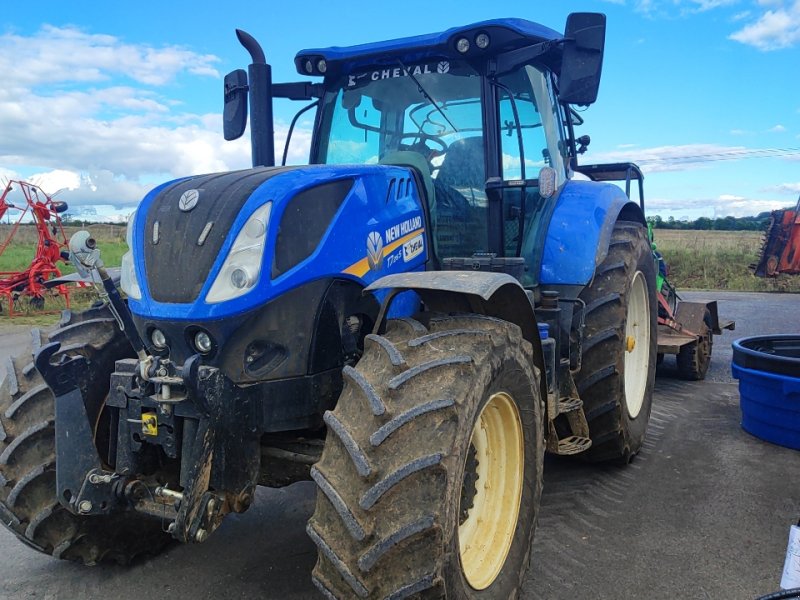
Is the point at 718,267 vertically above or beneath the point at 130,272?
beneath

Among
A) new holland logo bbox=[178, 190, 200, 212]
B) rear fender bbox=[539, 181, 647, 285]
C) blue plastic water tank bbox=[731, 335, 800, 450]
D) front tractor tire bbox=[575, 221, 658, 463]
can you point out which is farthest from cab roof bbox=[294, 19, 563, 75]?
blue plastic water tank bbox=[731, 335, 800, 450]

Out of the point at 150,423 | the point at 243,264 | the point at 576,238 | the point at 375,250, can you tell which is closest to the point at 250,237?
the point at 243,264

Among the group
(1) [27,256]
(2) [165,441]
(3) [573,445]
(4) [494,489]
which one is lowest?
(1) [27,256]

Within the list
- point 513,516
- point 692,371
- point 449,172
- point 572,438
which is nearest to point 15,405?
point 513,516

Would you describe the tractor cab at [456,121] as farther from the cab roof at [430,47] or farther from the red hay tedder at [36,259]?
the red hay tedder at [36,259]

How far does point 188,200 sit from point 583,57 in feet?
6.45

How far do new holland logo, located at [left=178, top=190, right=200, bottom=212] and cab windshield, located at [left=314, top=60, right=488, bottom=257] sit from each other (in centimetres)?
126

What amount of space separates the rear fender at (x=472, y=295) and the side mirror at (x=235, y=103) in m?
1.84

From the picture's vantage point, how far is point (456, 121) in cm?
384

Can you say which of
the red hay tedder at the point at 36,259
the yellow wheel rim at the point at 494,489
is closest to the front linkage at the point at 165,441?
the yellow wheel rim at the point at 494,489

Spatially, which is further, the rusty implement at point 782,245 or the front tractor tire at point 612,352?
the rusty implement at point 782,245

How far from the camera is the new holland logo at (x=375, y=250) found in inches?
116

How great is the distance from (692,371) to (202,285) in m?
5.99

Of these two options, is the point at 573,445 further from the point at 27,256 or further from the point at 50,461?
the point at 27,256
